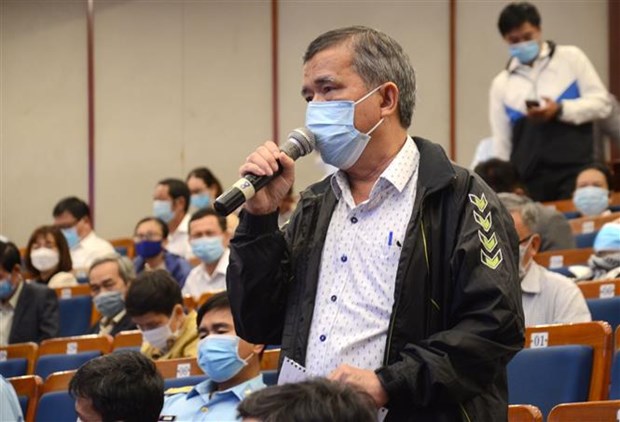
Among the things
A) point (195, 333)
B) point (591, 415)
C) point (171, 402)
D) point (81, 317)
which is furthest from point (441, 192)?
point (81, 317)

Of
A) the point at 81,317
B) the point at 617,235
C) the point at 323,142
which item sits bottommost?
the point at 81,317

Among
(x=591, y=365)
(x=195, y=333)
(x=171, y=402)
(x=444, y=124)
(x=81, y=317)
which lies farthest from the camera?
(x=444, y=124)

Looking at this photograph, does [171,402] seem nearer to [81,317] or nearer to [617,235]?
[617,235]

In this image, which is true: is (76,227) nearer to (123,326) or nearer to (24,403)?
(123,326)

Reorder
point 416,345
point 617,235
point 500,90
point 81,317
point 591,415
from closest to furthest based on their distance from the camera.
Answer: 1. point 416,345
2. point 591,415
3. point 617,235
4. point 81,317
5. point 500,90

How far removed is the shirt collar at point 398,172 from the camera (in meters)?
2.39

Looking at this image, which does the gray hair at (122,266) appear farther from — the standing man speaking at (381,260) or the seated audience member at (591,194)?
the standing man speaking at (381,260)

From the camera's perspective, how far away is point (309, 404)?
1.69 m

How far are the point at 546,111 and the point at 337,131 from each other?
512 cm

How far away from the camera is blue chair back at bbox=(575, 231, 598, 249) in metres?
6.54

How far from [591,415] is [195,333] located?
2.34m

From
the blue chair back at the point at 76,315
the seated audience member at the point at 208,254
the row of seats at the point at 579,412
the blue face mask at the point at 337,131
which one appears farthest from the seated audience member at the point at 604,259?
the blue chair back at the point at 76,315

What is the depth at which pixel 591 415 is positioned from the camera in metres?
2.85

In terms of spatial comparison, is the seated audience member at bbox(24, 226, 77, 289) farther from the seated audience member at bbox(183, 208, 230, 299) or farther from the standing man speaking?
the standing man speaking
